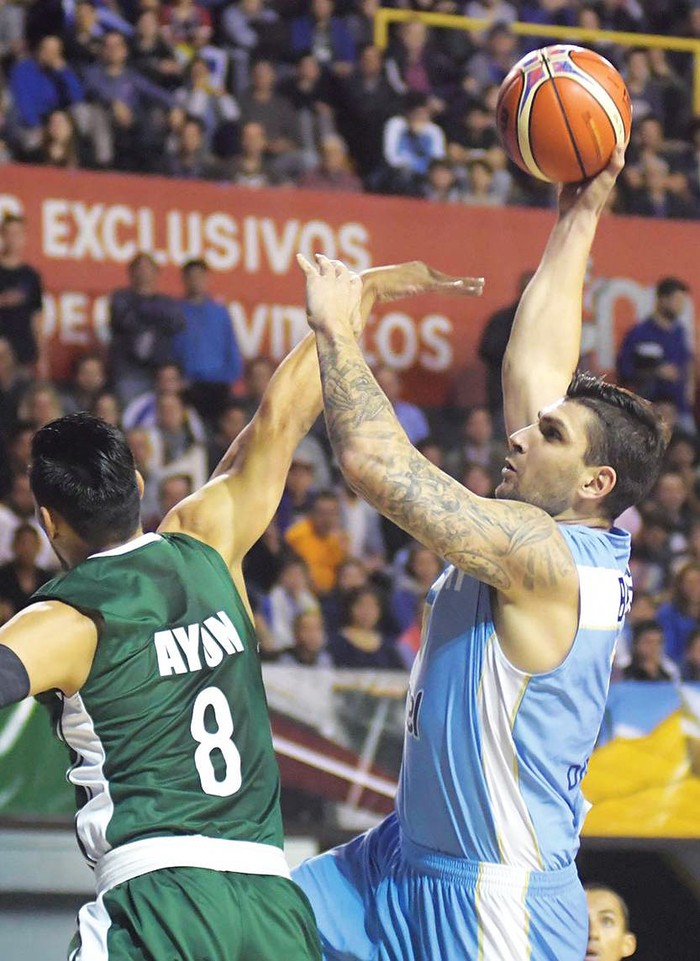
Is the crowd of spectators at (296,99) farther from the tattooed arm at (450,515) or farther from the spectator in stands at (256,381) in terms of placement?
the tattooed arm at (450,515)

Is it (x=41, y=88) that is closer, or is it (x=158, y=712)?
(x=158, y=712)

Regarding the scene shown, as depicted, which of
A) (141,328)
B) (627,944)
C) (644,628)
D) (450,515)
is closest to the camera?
(450,515)

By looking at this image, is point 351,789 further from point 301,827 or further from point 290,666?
point 301,827

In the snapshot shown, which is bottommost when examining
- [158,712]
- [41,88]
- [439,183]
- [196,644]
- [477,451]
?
[477,451]

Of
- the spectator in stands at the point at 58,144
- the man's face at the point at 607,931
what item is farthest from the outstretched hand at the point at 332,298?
the spectator in stands at the point at 58,144

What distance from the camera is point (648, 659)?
882 cm

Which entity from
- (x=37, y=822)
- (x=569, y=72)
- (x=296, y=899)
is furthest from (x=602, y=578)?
(x=37, y=822)

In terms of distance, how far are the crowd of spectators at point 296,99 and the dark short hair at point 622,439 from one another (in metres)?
7.84

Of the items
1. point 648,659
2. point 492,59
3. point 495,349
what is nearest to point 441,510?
point 648,659

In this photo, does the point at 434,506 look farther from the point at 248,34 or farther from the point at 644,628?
the point at 248,34

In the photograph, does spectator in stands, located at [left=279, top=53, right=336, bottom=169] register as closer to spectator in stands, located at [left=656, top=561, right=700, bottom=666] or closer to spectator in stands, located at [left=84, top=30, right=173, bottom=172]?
spectator in stands, located at [left=84, top=30, right=173, bottom=172]

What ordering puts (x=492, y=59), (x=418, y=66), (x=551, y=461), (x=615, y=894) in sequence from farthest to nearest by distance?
(x=492, y=59) → (x=418, y=66) → (x=615, y=894) → (x=551, y=461)

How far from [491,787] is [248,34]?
9.99m

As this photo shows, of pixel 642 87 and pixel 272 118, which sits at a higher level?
Answer: pixel 642 87
